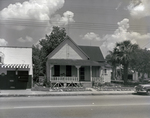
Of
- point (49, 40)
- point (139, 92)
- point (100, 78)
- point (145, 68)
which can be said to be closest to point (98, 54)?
point (100, 78)

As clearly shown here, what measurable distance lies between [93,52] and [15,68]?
1283 cm

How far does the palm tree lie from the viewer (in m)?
24.7

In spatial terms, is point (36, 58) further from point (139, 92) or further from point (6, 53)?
point (139, 92)

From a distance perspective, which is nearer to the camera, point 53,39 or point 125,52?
point 125,52

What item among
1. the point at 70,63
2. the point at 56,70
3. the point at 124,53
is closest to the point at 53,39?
the point at 56,70

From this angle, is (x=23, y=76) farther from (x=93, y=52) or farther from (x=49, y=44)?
(x=49, y=44)

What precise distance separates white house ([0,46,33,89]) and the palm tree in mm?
12618

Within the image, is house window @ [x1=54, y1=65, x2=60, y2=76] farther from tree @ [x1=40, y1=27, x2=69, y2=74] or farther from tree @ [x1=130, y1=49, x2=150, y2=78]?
tree @ [x1=130, y1=49, x2=150, y2=78]

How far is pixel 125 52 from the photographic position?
2498 centimetres

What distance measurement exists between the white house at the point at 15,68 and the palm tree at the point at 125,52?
12618mm

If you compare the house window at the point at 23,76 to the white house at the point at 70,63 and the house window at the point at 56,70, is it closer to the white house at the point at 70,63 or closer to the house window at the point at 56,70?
the white house at the point at 70,63

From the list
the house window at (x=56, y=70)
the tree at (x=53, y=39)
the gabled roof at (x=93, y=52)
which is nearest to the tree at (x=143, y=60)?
the gabled roof at (x=93, y=52)

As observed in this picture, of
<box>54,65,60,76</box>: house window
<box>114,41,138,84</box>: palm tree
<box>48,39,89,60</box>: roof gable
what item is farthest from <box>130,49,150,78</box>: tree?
<box>54,65,60,76</box>: house window

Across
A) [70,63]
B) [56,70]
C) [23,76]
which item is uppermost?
[70,63]
